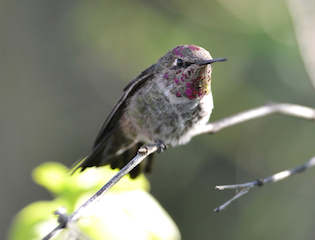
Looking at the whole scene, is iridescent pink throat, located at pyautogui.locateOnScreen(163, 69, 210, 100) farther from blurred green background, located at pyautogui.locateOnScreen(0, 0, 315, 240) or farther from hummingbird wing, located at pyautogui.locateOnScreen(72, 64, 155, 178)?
blurred green background, located at pyautogui.locateOnScreen(0, 0, 315, 240)

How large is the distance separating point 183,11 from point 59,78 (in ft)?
7.68

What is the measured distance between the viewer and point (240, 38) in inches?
150

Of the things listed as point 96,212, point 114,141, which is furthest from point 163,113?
point 96,212

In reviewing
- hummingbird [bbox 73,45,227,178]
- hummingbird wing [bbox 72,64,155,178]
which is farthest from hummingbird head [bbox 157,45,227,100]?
hummingbird wing [bbox 72,64,155,178]

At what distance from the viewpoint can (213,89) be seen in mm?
3922

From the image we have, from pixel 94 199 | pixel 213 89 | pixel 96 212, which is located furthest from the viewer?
pixel 213 89

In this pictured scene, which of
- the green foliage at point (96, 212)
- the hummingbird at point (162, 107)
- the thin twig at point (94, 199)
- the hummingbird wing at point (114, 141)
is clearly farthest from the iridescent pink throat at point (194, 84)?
the green foliage at point (96, 212)

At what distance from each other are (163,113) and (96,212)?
772 mm

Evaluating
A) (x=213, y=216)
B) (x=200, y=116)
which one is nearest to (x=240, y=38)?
(x=200, y=116)

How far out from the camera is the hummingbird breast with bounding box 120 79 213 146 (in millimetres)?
2034

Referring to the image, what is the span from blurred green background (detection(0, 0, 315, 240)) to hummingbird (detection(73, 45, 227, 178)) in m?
1.87

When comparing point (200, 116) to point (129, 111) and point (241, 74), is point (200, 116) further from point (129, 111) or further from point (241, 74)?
point (241, 74)

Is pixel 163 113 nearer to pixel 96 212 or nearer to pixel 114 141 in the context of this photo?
pixel 114 141

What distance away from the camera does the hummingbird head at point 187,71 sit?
1.80 meters
